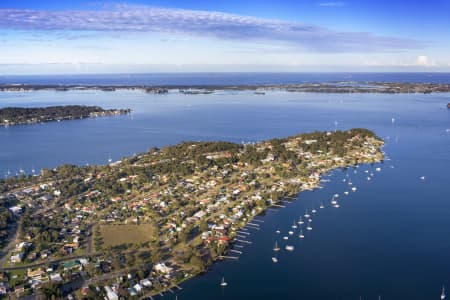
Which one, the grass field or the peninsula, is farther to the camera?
the grass field

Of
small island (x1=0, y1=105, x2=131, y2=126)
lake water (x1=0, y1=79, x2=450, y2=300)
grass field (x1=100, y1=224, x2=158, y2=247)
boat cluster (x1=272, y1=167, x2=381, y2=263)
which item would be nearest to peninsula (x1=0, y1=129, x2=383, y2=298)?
grass field (x1=100, y1=224, x2=158, y2=247)

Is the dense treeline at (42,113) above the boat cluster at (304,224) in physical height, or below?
above

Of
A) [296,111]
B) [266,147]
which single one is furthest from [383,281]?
[296,111]

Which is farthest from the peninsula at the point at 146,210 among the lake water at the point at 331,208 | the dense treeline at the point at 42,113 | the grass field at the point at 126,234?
the dense treeline at the point at 42,113

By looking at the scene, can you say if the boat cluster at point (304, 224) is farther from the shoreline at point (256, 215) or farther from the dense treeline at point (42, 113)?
the dense treeline at point (42, 113)

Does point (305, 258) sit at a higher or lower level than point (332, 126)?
lower

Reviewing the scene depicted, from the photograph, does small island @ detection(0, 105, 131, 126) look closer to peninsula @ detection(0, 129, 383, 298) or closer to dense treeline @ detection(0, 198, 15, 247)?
peninsula @ detection(0, 129, 383, 298)

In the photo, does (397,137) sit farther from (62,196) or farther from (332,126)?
(62,196)
